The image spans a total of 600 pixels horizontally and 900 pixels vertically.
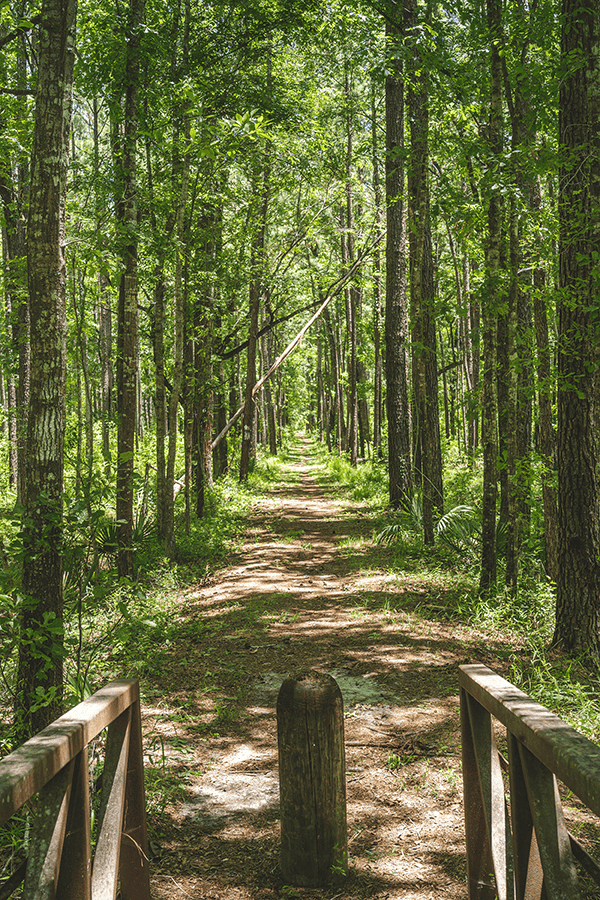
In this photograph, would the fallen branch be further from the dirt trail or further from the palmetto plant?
the dirt trail

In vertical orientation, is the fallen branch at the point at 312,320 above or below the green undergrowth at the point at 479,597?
Result: above

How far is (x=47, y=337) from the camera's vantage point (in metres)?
4.04

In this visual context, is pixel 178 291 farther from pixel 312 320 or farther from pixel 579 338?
pixel 312 320

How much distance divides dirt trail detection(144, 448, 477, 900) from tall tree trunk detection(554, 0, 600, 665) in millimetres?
1328

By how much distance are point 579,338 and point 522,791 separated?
14.9 feet

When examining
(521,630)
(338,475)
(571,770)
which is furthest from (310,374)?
(571,770)

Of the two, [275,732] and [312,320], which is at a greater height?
[312,320]

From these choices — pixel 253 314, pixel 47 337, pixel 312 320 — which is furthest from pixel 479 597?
pixel 253 314

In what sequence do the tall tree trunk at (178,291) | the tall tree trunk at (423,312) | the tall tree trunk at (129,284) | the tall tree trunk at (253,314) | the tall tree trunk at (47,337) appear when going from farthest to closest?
the tall tree trunk at (253,314) → the tall tree trunk at (423,312) → the tall tree trunk at (178,291) → the tall tree trunk at (129,284) → the tall tree trunk at (47,337)

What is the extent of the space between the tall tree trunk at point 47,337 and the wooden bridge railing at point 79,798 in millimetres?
1402

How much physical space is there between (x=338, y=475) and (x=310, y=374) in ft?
143

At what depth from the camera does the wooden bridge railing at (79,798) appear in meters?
1.71

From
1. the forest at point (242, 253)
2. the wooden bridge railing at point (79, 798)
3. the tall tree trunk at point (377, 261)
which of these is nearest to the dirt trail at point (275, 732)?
the wooden bridge railing at point (79, 798)

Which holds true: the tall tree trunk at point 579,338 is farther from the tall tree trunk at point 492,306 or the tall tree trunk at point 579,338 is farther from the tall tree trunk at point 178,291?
the tall tree trunk at point 178,291
